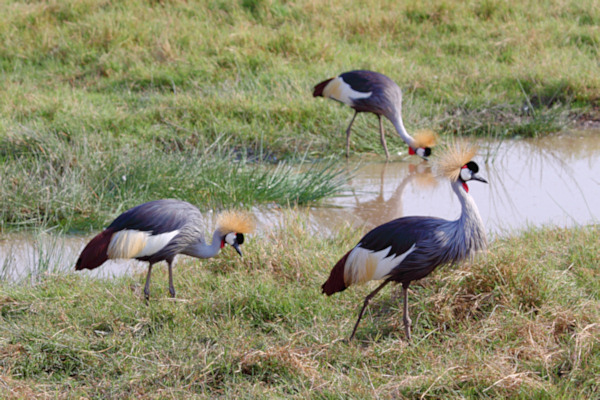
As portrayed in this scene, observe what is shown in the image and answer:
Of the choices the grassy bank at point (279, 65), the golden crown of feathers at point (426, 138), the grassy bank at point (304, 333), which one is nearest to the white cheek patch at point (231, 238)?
the grassy bank at point (304, 333)

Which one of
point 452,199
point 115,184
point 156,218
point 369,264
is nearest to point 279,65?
point 452,199

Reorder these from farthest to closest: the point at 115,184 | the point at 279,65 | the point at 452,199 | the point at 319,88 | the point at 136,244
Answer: the point at 279,65 < the point at 319,88 < the point at 452,199 < the point at 115,184 < the point at 136,244

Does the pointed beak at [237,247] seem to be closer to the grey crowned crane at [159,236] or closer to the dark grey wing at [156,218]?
the grey crowned crane at [159,236]

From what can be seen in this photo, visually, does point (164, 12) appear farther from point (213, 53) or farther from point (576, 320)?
point (576, 320)

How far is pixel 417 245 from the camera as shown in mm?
3254

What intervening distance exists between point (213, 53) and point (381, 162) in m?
2.38

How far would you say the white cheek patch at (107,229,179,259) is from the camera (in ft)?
12.2

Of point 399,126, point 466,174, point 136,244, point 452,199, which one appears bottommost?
point 452,199

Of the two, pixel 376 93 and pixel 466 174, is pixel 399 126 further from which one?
pixel 466 174

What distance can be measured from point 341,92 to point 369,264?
11.4 feet

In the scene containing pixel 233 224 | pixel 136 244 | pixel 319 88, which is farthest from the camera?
pixel 319 88

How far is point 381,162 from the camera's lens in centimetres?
657

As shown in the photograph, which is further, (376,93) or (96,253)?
(376,93)

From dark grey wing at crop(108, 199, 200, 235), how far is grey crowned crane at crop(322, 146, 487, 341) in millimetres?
876
